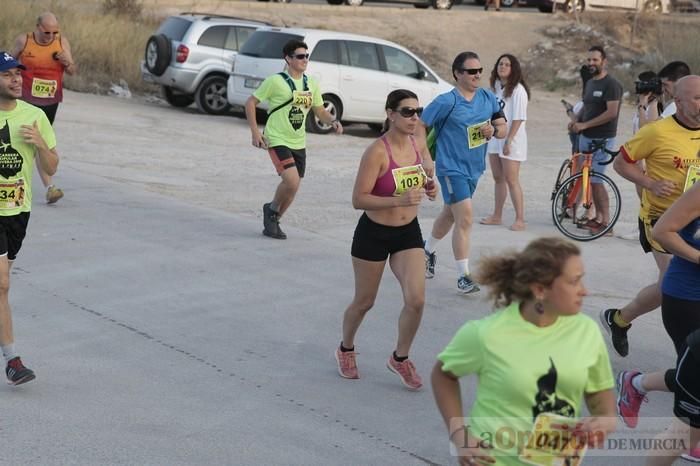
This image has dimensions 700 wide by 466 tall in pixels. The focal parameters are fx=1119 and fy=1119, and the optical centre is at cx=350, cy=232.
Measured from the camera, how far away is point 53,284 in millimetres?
8766

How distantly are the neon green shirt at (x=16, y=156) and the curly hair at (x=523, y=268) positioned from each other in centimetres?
353

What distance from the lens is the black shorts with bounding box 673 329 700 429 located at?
→ 4.86m

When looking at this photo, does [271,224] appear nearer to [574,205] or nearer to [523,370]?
[574,205]

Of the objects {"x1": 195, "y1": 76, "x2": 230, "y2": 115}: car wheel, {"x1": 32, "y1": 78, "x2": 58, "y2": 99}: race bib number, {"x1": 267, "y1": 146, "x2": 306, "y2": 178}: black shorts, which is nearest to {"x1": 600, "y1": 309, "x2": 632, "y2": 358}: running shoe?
{"x1": 267, "y1": 146, "x2": 306, "y2": 178}: black shorts

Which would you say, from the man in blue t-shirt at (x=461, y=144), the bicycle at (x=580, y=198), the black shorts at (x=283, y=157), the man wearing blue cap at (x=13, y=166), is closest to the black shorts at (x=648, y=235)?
the man in blue t-shirt at (x=461, y=144)

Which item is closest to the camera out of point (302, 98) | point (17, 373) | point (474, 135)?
point (17, 373)

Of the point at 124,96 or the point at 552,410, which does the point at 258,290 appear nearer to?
the point at 552,410

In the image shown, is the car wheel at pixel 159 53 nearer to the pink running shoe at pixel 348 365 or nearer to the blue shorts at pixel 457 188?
the blue shorts at pixel 457 188

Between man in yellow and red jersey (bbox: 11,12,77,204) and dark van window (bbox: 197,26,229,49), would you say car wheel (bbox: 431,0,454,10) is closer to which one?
dark van window (bbox: 197,26,229,49)

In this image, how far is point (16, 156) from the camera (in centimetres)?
651

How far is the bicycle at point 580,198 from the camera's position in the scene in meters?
11.7

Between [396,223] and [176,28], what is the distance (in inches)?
579

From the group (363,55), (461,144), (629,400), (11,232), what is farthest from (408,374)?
(363,55)

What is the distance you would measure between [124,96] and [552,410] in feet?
64.1
